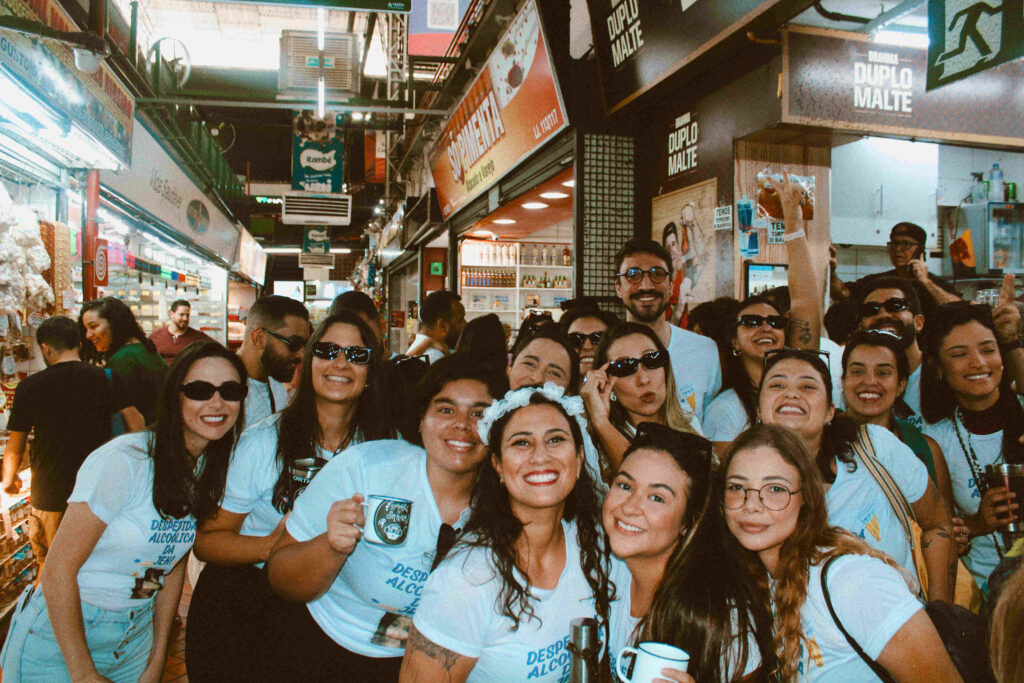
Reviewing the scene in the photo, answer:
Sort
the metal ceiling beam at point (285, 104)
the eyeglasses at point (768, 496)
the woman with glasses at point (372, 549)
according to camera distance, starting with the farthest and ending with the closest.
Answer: the metal ceiling beam at point (285, 104) < the woman with glasses at point (372, 549) < the eyeglasses at point (768, 496)

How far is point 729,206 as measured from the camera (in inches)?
159

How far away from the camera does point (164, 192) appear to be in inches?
342

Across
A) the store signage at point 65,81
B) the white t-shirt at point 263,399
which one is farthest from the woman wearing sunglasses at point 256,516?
the store signage at point 65,81

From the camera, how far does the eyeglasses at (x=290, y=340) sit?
140 inches

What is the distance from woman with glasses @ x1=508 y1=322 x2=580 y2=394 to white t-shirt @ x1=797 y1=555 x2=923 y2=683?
56.4 inches

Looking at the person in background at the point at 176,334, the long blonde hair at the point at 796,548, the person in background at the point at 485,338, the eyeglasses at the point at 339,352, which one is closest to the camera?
the long blonde hair at the point at 796,548

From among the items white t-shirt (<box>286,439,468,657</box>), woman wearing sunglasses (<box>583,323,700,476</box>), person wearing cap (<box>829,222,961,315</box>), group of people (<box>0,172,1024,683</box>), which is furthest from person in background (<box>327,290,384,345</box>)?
person wearing cap (<box>829,222,961,315</box>)

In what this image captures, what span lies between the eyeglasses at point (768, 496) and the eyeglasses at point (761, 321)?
143 cm

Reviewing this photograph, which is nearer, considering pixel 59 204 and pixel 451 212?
pixel 59 204

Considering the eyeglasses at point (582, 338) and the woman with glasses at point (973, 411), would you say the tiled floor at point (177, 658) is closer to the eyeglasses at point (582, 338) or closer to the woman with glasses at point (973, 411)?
the eyeglasses at point (582, 338)

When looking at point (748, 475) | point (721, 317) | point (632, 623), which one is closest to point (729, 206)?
point (721, 317)

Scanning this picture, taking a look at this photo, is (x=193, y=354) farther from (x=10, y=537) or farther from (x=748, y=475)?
(x=10, y=537)

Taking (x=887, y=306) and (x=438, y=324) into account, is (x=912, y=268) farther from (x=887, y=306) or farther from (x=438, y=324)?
(x=438, y=324)

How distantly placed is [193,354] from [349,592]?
1.15m
